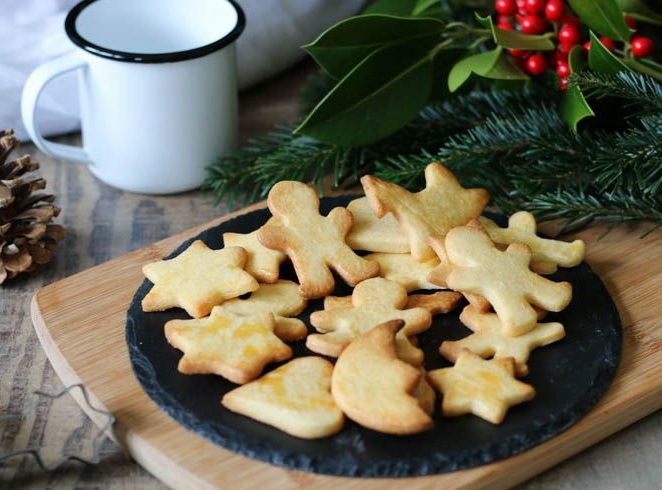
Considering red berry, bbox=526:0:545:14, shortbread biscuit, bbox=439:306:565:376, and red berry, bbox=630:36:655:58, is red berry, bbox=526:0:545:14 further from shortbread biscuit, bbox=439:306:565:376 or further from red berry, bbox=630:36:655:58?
shortbread biscuit, bbox=439:306:565:376

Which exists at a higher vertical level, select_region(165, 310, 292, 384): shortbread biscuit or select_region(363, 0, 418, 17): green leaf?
select_region(363, 0, 418, 17): green leaf

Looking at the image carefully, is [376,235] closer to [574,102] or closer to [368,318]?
[368,318]

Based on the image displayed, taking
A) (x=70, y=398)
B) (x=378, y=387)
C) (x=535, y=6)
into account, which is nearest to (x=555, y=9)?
(x=535, y=6)

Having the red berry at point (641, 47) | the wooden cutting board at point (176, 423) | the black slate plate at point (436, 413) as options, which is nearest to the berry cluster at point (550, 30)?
the red berry at point (641, 47)

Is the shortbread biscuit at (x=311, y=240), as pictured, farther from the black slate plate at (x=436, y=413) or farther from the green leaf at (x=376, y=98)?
the green leaf at (x=376, y=98)

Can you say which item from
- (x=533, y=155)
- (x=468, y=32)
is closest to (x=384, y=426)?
(x=533, y=155)

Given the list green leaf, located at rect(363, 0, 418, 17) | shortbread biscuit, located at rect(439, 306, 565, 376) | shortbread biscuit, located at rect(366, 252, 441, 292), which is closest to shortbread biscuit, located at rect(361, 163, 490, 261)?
shortbread biscuit, located at rect(366, 252, 441, 292)

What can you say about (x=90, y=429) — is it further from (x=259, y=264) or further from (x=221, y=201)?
(x=221, y=201)
